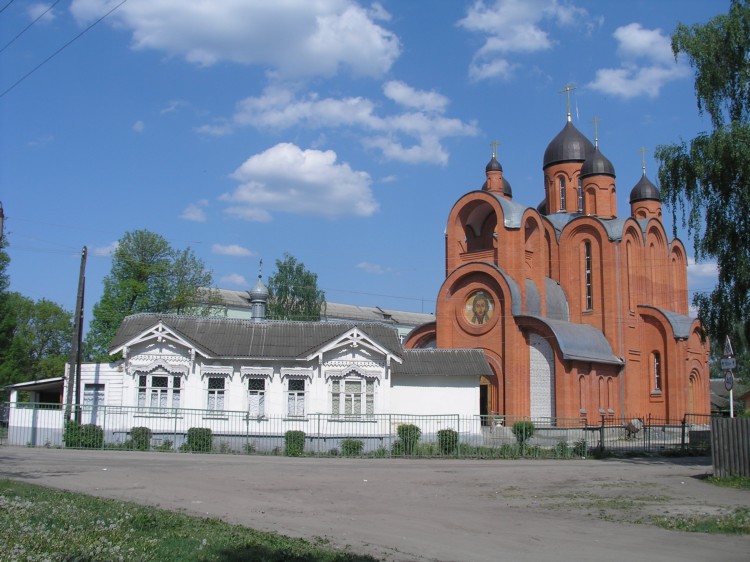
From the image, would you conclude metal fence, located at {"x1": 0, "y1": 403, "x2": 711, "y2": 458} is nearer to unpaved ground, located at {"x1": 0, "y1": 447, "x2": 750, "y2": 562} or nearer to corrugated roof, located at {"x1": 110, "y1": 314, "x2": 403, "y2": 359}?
unpaved ground, located at {"x1": 0, "y1": 447, "x2": 750, "y2": 562}

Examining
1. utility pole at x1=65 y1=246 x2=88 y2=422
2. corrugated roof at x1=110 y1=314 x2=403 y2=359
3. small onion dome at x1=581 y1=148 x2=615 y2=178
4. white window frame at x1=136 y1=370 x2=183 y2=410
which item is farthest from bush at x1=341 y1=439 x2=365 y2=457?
small onion dome at x1=581 y1=148 x2=615 y2=178

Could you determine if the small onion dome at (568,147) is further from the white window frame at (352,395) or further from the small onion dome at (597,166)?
the white window frame at (352,395)

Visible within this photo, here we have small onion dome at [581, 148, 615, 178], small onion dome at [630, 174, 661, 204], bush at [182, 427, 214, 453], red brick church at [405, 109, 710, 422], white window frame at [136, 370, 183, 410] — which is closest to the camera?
bush at [182, 427, 214, 453]

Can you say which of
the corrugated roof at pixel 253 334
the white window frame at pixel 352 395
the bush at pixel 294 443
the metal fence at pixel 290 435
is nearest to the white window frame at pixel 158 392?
the metal fence at pixel 290 435

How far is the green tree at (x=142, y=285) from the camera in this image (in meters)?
47.0

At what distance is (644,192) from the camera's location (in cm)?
5462

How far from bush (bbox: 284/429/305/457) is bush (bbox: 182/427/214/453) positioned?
2613mm

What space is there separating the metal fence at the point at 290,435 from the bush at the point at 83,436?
0.03m

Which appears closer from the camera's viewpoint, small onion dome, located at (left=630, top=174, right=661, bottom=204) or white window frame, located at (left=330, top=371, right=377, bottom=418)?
white window frame, located at (left=330, top=371, right=377, bottom=418)

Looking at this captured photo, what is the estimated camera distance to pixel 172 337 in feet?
96.4

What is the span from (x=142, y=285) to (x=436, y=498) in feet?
Answer: 116

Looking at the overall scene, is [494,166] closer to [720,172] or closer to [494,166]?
[494,166]

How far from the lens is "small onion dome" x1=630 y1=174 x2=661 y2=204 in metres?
54.5

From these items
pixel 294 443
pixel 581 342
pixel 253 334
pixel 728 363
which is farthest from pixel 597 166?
pixel 294 443
